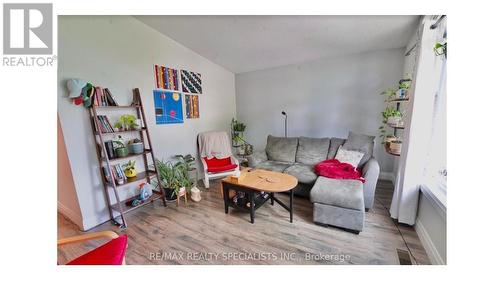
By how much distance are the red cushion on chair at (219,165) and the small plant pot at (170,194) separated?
2.10ft

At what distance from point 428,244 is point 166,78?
349cm

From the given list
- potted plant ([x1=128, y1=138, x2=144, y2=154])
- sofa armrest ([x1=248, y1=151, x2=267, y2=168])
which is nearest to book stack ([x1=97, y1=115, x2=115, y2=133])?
potted plant ([x1=128, y1=138, x2=144, y2=154])

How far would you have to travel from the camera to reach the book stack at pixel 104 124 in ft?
6.10

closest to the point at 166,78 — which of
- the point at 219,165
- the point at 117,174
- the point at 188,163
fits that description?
the point at 188,163

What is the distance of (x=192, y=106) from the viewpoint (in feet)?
10.1

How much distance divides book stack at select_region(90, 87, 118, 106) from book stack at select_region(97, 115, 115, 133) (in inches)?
5.8

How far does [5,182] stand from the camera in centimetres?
85

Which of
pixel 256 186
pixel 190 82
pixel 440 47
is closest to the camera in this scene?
pixel 440 47

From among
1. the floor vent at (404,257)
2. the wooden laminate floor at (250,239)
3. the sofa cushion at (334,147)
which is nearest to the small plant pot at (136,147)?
the wooden laminate floor at (250,239)

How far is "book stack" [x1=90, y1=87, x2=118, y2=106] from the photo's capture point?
5.83ft

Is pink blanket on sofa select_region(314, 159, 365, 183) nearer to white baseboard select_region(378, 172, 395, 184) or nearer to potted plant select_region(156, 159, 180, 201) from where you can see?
white baseboard select_region(378, 172, 395, 184)

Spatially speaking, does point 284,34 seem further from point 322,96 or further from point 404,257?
point 404,257
